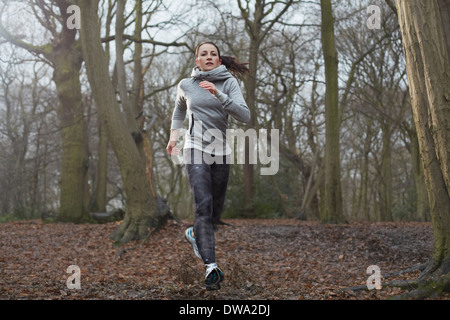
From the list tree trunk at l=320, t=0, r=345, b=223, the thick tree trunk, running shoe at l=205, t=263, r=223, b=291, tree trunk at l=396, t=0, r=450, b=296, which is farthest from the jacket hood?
the thick tree trunk

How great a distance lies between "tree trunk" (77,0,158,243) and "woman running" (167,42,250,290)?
17.9ft

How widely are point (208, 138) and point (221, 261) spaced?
3992 millimetres

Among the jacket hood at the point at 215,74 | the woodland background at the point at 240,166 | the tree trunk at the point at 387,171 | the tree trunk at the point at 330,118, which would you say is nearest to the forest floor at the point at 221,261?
the woodland background at the point at 240,166

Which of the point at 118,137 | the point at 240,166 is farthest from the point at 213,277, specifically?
the point at 240,166

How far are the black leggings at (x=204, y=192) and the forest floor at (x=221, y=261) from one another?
18.8 inches

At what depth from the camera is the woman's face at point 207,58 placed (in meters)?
4.68

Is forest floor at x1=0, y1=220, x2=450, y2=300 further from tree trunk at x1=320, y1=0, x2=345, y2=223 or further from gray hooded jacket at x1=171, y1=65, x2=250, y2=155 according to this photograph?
tree trunk at x1=320, y1=0, x2=345, y2=223

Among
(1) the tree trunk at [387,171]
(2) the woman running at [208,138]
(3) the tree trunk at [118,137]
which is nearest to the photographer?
(2) the woman running at [208,138]

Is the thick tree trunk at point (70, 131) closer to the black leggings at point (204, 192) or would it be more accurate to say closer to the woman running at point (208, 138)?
the woman running at point (208, 138)

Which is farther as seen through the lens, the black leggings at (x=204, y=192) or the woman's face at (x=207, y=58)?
the woman's face at (x=207, y=58)

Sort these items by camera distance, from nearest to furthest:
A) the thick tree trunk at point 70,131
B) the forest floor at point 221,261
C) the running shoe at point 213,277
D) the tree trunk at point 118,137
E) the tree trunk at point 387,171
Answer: the running shoe at point 213,277
the forest floor at point 221,261
the tree trunk at point 118,137
the thick tree trunk at point 70,131
the tree trunk at point 387,171

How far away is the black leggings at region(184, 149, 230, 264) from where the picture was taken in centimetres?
444

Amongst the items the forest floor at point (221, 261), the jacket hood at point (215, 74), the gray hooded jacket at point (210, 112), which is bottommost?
the forest floor at point (221, 261)

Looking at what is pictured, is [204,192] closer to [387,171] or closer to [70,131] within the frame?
[70,131]
